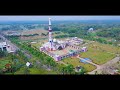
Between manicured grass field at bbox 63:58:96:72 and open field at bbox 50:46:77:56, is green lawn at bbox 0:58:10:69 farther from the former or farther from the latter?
manicured grass field at bbox 63:58:96:72

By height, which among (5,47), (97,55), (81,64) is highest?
(5,47)

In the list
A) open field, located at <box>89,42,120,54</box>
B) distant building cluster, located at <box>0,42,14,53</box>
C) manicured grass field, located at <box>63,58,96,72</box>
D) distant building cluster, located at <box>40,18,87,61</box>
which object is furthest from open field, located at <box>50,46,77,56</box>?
distant building cluster, located at <box>0,42,14,53</box>

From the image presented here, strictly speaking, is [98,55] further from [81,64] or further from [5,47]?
[5,47]

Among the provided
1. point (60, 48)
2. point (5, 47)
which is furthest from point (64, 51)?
point (5, 47)

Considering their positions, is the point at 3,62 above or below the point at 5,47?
below

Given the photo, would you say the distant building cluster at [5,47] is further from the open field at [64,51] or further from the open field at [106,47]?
the open field at [106,47]
